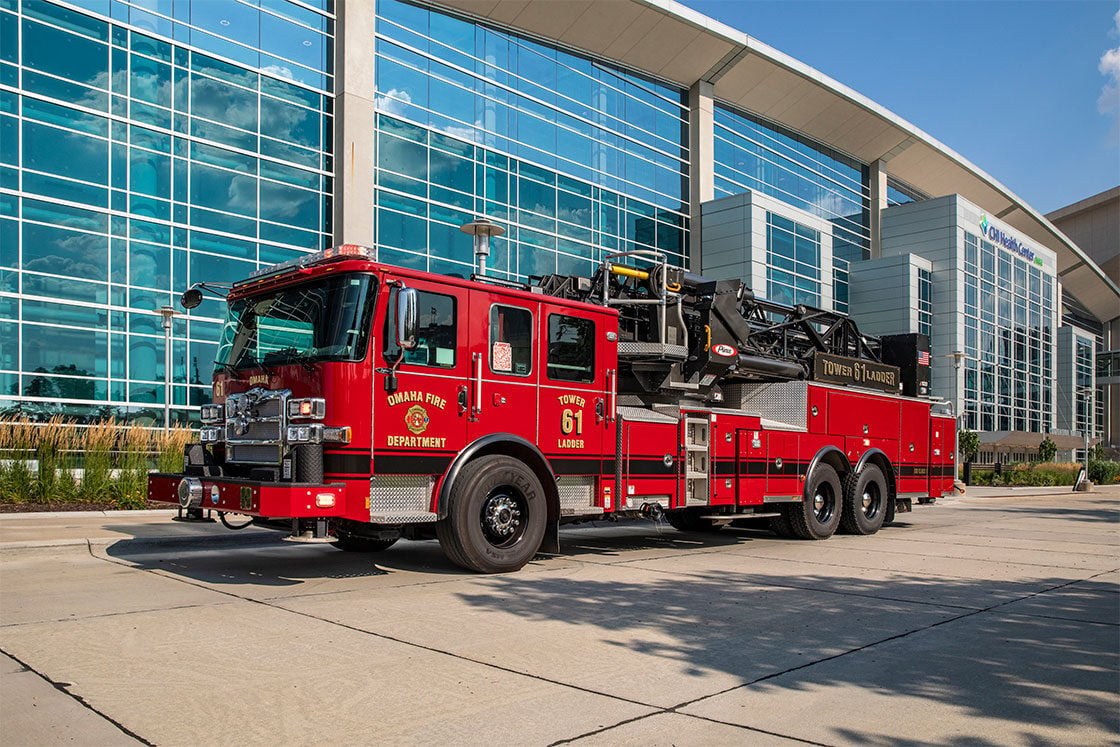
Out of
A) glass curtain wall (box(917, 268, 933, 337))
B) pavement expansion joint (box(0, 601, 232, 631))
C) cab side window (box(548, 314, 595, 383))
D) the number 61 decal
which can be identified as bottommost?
pavement expansion joint (box(0, 601, 232, 631))

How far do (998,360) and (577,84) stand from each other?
35.2 meters

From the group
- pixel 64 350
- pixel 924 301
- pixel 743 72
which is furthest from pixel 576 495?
pixel 924 301

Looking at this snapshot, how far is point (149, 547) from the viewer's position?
1055 cm

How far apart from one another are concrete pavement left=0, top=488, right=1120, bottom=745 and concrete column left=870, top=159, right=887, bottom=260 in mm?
43243

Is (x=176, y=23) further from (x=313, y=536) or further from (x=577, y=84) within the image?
(x=313, y=536)

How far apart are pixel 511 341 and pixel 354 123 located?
833 inches

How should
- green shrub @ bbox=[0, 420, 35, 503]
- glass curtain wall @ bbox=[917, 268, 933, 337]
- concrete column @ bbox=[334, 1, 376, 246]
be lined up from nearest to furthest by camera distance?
green shrub @ bbox=[0, 420, 35, 503] → concrete column @ bbox=[334, 1, 376, 246] → glass curtain wall @ bbox=[917, 268, 933, 337]

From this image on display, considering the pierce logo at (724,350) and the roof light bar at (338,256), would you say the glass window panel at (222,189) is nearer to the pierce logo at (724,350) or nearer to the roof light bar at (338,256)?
the roof light bar at (338,256)

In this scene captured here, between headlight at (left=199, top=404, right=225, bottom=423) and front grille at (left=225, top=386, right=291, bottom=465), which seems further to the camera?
headlight at (left=199, top=404, right=225, bottom=423)

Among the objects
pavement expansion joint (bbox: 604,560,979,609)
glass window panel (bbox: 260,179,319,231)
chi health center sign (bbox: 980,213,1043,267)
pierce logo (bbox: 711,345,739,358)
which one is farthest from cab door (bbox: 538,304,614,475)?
chi health center sign (bbox: 980,213,1043,267)

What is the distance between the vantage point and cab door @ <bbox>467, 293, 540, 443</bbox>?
8648 mm

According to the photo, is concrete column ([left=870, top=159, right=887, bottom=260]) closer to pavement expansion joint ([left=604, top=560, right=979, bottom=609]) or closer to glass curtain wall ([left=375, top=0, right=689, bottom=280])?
glass curtain wall ([left=375, top=0, right=689, bottom=280])

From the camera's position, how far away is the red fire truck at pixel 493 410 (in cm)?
776

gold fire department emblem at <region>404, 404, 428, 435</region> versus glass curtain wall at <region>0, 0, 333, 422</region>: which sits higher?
glass curtain wall at <region>0, 0, 333, 422</region>
